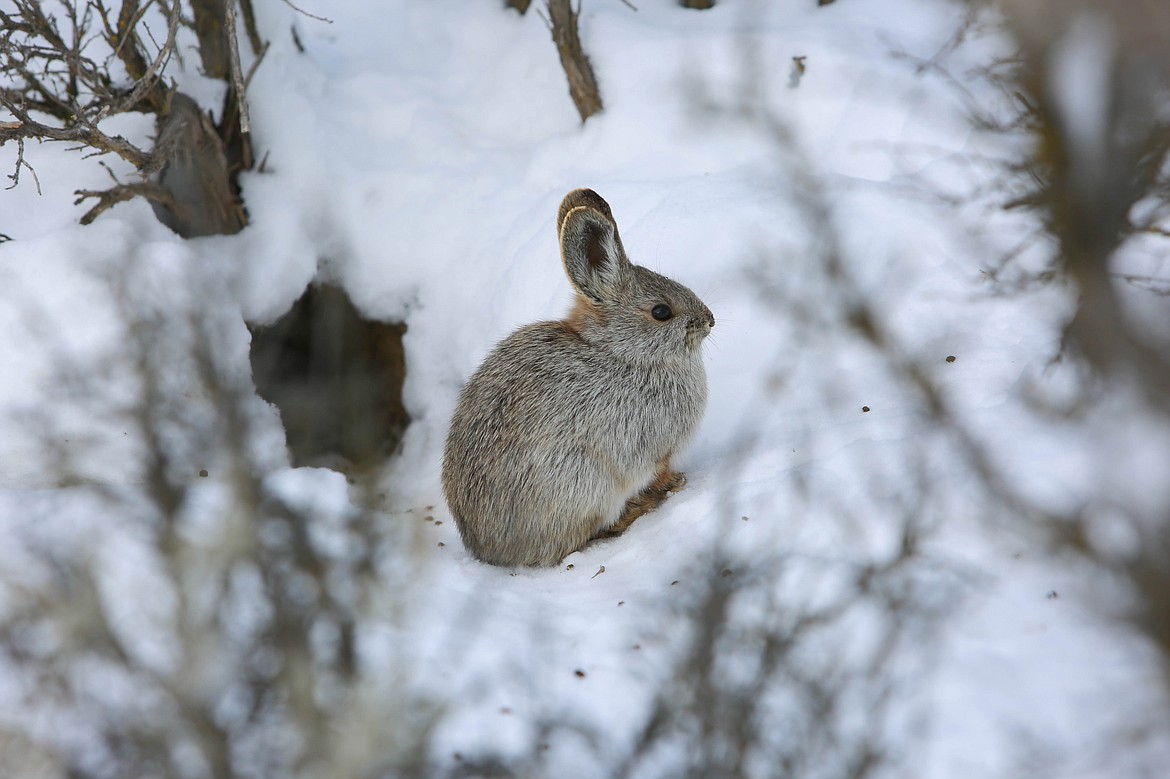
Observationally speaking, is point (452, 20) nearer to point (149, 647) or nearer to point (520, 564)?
point (520, 564)

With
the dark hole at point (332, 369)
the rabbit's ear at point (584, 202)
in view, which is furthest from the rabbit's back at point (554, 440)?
the dark hole at point (332, 369)

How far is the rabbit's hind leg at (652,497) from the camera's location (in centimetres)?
497

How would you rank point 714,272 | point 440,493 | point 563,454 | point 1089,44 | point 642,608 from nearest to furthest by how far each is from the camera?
point 1089,44
point 642,608
point 563,454
point 714,272
point 440,493

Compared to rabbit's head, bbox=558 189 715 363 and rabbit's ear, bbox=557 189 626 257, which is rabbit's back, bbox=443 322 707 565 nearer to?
rabbit's head, bbox=558 189 715 363

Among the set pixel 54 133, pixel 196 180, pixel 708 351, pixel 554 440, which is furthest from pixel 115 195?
pixel 708 351

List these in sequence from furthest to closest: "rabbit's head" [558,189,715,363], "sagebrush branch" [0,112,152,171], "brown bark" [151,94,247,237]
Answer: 1. "brown bark" [151,94,247,237]
2. "sagebrush branch" [0,112,152,171]
3. "rabbit's head" [558,189,715,363]

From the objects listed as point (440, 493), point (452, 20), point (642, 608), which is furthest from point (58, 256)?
point (642, 608)

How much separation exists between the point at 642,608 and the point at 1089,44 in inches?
106

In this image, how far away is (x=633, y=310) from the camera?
16.4ft

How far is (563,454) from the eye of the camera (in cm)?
473

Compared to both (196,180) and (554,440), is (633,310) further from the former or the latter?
(196,180)

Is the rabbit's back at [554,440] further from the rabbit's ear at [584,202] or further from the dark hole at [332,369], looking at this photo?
the dark hole at [332,369]

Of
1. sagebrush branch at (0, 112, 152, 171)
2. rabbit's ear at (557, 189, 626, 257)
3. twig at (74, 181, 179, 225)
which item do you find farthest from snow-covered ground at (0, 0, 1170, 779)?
rabbit's ear at (557, 189, 626, 257)

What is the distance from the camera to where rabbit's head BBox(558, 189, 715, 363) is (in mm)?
4973
